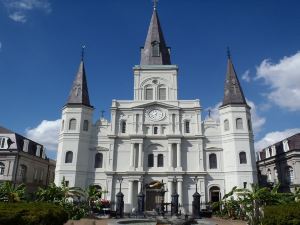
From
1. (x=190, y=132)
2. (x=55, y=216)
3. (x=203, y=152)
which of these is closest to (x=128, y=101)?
(x=190, y=132)

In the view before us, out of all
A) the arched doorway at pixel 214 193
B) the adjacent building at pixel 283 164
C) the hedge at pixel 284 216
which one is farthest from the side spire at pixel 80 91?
the hedge at pixel 284 216

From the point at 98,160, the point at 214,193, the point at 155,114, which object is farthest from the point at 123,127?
the point at 214,193

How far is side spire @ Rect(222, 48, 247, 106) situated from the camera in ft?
126

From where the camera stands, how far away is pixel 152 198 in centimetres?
3612

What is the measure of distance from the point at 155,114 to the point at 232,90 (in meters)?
10.3

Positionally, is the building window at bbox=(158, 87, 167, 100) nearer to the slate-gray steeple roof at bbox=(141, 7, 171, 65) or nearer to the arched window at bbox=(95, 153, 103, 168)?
the slate-gray steeple roof at bbox=(141, 7, 171, 65)

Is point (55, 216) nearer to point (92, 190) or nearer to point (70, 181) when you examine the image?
point (92, 190)

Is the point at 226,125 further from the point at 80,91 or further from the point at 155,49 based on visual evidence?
the point at 80,91

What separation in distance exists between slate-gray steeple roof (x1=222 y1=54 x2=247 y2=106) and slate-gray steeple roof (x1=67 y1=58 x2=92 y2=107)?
1782 cm

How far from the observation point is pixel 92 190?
103ft

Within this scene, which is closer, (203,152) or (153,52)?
(203,152)

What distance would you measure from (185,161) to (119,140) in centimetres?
858

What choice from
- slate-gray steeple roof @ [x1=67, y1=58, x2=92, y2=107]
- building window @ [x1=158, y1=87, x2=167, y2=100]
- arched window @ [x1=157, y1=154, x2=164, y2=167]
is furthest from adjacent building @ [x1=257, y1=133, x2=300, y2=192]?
slate-gray steeple roof @ [x1=67, y1=58, x2=92, y2=107]

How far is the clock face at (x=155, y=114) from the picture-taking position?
129ft
